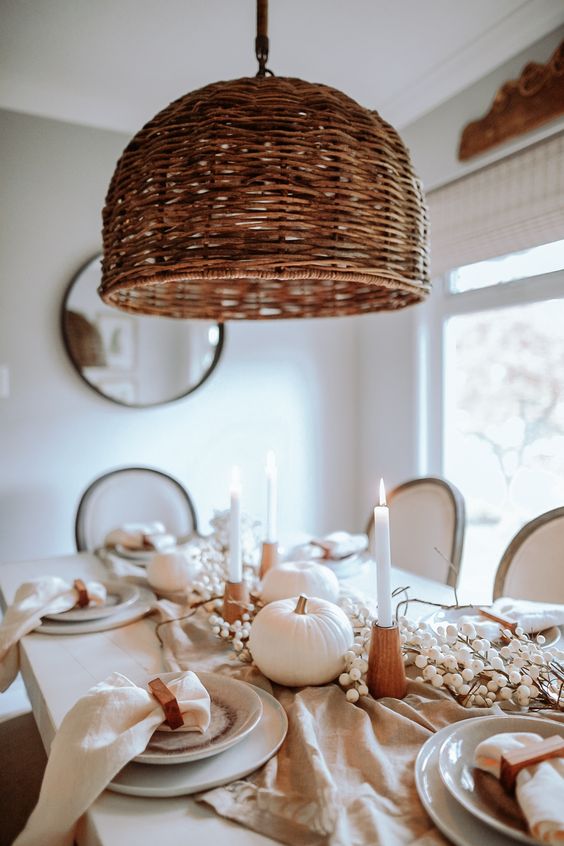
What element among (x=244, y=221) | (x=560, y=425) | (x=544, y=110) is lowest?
(x=560, y=425)

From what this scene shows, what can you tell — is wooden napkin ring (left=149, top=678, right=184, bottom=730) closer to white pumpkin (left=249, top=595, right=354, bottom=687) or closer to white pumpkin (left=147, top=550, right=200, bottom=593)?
white pumpkin (left=249, top=595, right=354, bottom=687)

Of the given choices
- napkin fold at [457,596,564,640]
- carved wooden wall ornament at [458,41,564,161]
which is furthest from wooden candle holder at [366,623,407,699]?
carved wooden wall ornament at [458,41,564,161]

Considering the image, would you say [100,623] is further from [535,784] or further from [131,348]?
[131,348]

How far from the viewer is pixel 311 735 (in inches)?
33.4

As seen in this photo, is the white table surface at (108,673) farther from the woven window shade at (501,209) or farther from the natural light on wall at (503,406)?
the woven window shade at (501,209)

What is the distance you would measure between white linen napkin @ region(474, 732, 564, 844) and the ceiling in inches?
80.2

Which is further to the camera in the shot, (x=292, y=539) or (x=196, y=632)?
(x=292, y=539)

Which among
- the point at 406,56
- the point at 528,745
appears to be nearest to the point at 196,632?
the point at 528,745

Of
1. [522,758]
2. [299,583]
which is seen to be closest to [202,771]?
[522,758]

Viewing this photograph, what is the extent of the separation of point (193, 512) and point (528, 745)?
1.77 metres

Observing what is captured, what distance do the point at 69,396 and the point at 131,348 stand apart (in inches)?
12.9

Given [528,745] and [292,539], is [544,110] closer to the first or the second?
[292,539]

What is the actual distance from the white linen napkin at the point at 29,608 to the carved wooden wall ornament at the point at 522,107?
195cm

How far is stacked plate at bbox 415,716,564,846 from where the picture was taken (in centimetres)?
66
